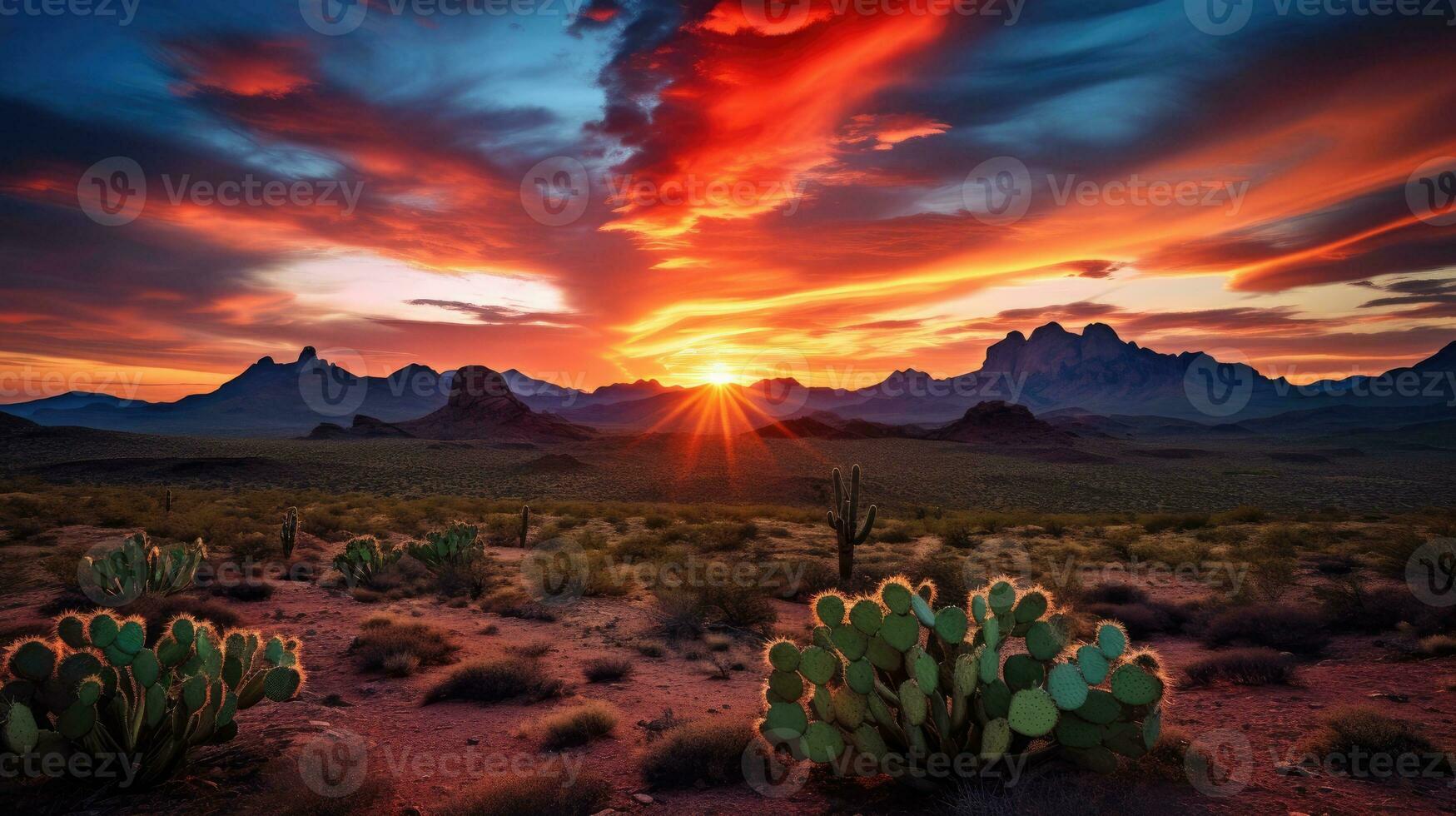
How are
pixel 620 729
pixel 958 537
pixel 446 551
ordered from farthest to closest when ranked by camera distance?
pixel 958 537, pixel 446 551, pixel 620 729

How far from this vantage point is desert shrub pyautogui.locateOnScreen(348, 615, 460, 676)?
8539mm

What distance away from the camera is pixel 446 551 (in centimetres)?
1454

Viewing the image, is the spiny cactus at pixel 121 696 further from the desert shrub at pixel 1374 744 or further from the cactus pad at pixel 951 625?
the desert shrub at pixel 1374 744

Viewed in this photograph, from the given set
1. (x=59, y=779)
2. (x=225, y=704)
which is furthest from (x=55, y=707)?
(x=225, y=704)

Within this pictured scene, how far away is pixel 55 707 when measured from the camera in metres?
5.02

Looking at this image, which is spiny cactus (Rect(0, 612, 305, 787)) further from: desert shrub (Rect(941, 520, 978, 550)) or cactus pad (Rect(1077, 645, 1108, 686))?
desert shrub (Rect(941, 520, 978, 550))

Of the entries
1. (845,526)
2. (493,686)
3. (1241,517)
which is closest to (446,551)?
(493,686)

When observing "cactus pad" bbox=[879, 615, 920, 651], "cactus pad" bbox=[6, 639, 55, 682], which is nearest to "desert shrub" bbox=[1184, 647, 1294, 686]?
"cactus pad" bbox=[879, 615, 920, 651]

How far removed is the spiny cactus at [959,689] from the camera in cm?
460

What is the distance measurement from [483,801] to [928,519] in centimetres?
2483

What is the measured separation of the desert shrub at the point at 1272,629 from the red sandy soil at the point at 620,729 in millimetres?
269

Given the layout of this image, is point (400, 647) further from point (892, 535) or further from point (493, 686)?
point (892, 535)

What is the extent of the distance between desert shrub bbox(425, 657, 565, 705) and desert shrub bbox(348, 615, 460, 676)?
98cm

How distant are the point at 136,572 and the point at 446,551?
531cm
